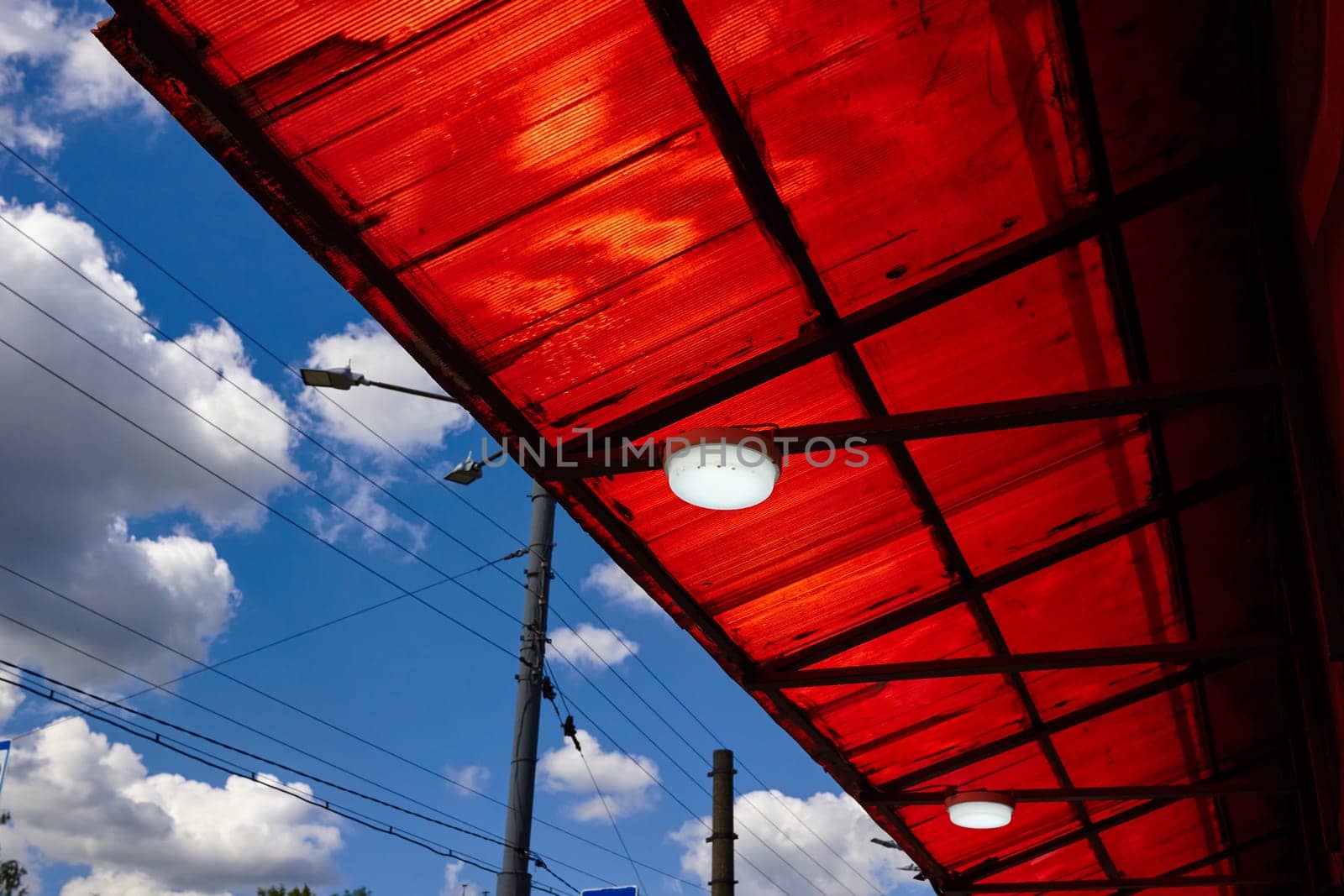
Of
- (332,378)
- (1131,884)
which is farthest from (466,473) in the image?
(1131,884)

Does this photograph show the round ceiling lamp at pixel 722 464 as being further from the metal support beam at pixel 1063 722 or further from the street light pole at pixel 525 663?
the street light pole at pixel 525 663

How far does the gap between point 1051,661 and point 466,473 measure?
1004 centimetres

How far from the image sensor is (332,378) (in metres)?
13.2

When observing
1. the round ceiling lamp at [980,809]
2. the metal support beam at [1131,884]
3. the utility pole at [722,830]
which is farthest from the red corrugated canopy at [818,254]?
the metal support beam at [1131,884]

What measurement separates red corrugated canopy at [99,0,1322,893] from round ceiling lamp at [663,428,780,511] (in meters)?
0.50

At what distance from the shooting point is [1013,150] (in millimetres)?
4672

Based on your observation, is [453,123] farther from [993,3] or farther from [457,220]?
[993,3]

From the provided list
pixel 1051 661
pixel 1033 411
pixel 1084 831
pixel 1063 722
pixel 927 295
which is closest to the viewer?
pixel 1033 411

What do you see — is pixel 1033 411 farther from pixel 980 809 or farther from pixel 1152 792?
pixel 980 809

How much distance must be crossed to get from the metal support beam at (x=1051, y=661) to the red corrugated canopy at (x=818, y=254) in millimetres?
28

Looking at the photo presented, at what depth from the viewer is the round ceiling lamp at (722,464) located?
4961 millimetres

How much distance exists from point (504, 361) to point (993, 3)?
99.6 inches

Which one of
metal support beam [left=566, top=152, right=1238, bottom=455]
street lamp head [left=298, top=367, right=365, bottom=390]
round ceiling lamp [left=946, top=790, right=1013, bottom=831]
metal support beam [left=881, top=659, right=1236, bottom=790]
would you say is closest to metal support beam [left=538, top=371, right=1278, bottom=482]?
metal support beam [left=566, top=152, right=1238, bottom=455]

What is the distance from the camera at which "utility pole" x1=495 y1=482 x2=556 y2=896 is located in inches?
484
